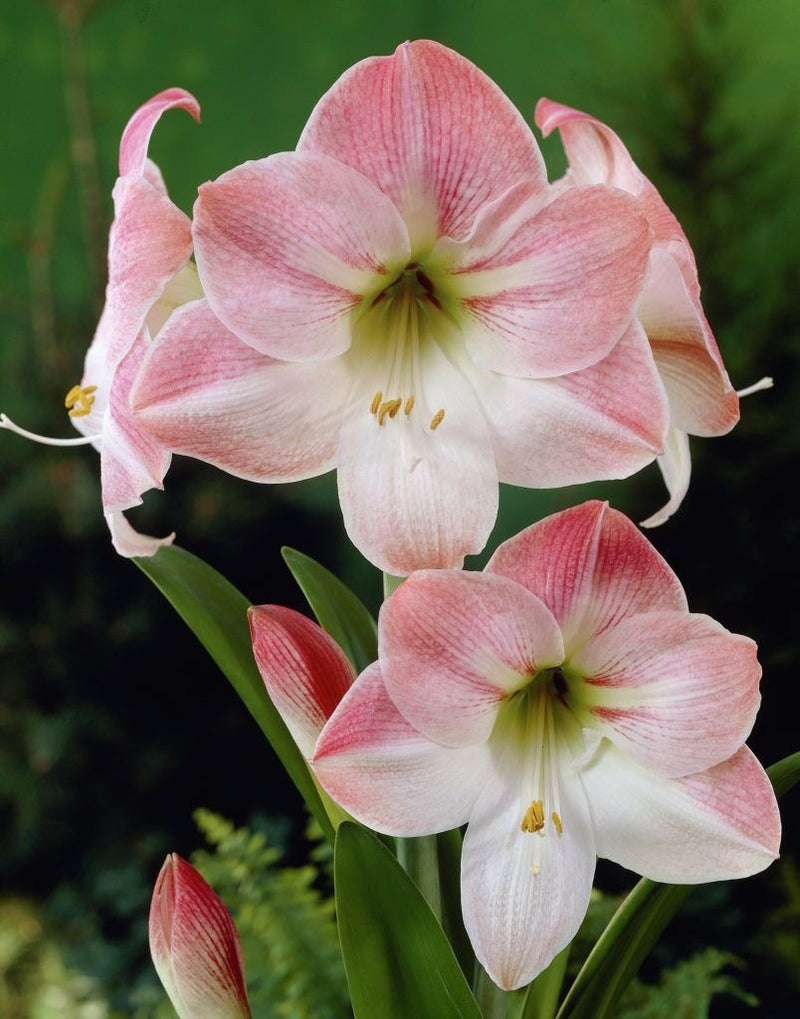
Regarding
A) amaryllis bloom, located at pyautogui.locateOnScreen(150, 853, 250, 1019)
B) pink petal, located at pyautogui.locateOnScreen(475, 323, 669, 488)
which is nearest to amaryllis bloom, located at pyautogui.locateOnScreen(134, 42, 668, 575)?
pink petal, located at pyautogui.locateOnScreen(475, 323, 669, 488)

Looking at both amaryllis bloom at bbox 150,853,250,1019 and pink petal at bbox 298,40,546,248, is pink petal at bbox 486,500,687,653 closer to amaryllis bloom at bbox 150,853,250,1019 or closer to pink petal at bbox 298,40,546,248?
pink petal at bbox 298,40,546,248

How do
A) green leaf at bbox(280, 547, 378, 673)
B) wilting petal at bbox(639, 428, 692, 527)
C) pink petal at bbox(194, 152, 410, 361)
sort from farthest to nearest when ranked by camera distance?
green leaf at bbox(280, 547, 378, 673) < wilting petal at bbox(639, 428, 692, 527) < pink petal at bbox(194, 152, 410, 361)

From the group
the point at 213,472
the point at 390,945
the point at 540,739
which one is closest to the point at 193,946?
the point at 390,945

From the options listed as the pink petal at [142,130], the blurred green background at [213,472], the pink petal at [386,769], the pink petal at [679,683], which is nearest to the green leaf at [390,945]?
the pink petal at [386,769]

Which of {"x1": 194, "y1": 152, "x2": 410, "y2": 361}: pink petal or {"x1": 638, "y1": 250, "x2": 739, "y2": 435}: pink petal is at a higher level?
{"x1": 194, "y1": 152, "x2": 410, "y2": 361}: pink petal

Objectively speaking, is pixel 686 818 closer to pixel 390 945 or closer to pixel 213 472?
pixel 390 945
